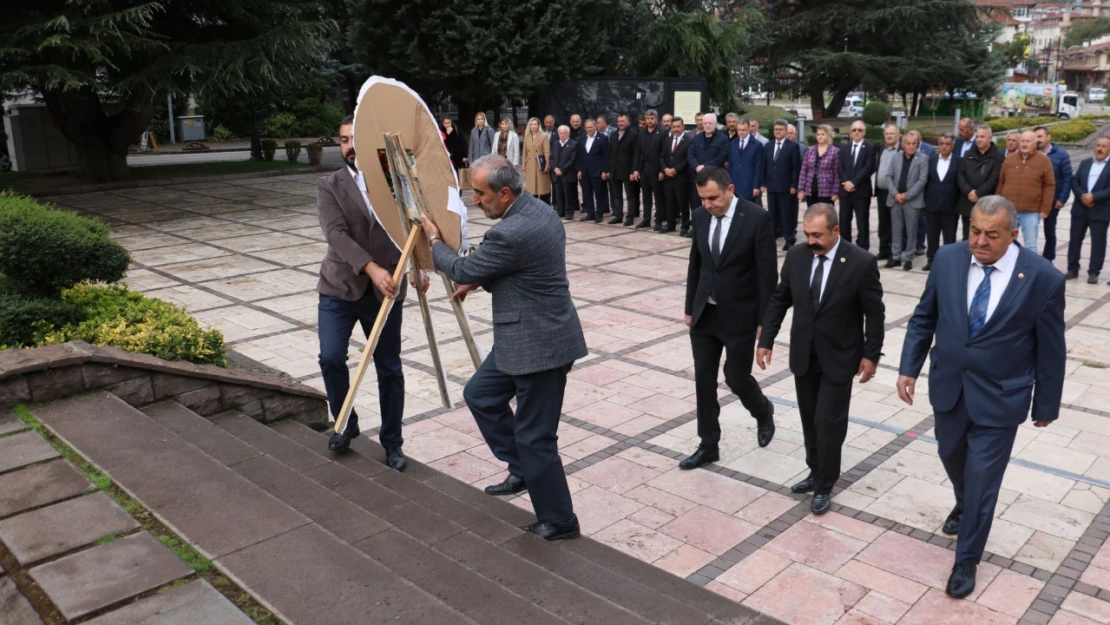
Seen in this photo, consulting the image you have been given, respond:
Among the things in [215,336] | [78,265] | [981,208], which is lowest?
[215,336]

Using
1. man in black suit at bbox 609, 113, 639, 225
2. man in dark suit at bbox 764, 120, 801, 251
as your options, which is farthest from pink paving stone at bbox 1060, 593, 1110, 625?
man in black suit at bbox 609, 113, 639, 225

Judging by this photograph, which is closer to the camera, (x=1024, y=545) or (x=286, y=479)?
(x=286, y=479)

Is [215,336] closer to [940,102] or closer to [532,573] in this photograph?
[532,573]

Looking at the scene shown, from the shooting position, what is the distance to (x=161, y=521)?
4.11 meters

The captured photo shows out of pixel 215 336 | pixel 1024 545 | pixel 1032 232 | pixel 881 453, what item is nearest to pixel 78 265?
pixel 215 336

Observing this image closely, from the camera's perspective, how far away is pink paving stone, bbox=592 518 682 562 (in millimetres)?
5074

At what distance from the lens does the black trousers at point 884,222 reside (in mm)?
12573

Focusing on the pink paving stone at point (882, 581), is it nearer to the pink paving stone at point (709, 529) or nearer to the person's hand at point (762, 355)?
the pink paving stone at point (709, 529)

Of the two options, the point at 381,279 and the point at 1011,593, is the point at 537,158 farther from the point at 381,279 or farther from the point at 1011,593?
the point at 1011,593

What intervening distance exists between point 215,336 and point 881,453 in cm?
440

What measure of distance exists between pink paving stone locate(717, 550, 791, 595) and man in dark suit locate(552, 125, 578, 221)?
1158cm

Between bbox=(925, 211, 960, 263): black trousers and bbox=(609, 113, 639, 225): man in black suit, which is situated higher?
bbox=(609, 113, 639, 225): man in black suit

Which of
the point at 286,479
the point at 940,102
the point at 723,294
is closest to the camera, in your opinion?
the point at 286,479

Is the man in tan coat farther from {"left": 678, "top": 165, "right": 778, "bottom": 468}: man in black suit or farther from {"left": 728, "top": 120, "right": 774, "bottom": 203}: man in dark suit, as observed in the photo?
{"left": 678, "top": 165, "right": 778, "bottom": 468}: man in black suit
